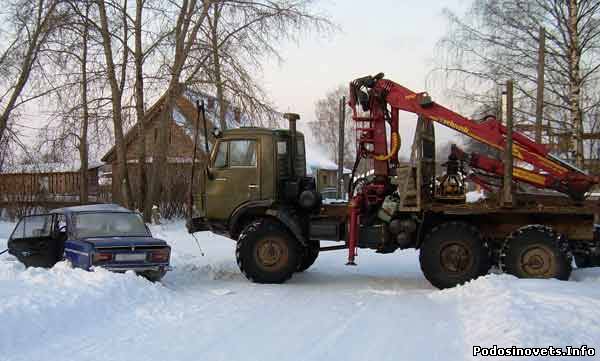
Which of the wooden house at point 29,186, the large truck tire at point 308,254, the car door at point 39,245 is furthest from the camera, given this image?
the wooden house at point 29,186

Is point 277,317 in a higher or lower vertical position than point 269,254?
lower

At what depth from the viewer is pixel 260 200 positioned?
11.3m

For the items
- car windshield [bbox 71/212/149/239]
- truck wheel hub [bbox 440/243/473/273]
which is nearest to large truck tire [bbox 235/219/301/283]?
car windshield [bbox 71/212/149/239]

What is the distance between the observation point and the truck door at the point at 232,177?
11430 millimetres

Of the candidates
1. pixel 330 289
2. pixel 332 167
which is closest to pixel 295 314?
pixel 330 289

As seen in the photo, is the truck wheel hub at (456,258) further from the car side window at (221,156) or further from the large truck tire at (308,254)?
the car side window at (221,156)

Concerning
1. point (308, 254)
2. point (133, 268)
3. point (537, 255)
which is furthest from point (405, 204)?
point (133, 268)

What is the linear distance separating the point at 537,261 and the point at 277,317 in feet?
14.6

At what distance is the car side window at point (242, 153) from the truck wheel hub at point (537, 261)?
502cm

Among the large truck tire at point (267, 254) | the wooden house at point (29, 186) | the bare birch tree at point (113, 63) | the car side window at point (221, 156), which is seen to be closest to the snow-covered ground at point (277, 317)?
the large truck tire at point (267, 254)

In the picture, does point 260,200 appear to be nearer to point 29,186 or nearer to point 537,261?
point 537,261

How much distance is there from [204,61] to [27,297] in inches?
538

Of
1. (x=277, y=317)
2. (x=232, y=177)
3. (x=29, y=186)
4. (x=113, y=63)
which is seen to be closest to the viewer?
(x=277, y=317)

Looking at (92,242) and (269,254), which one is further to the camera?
(269,254)
